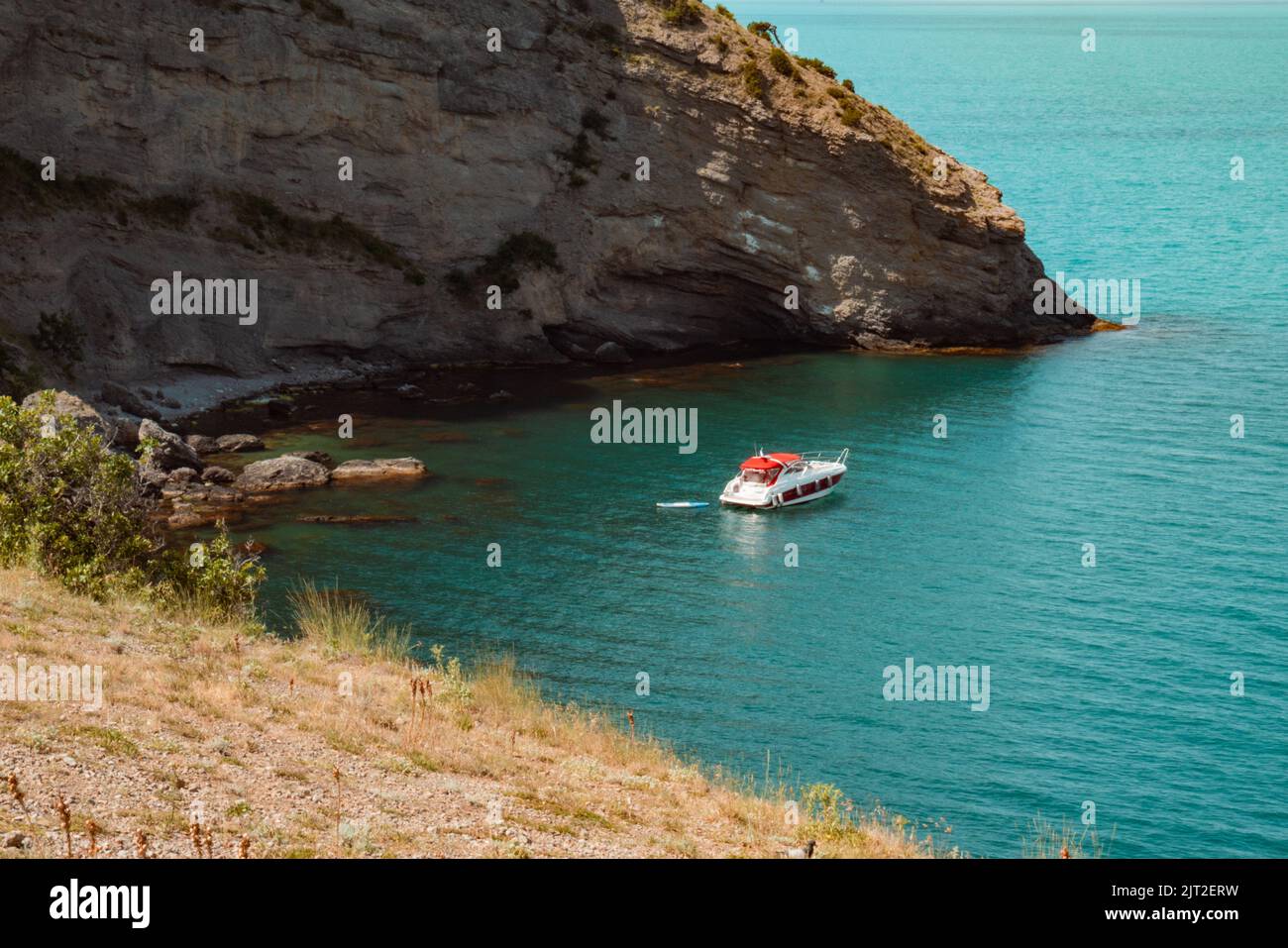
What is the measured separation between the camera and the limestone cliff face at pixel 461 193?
73562 millimetres

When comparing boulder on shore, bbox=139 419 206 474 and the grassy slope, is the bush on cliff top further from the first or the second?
boulder on shore, bbox=139 419 206 474

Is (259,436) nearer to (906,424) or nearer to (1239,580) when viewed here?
(906,424)

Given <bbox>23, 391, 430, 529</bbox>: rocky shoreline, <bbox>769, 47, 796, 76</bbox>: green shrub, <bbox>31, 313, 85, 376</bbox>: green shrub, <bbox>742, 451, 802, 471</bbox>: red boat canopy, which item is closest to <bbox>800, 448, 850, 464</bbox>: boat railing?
<bbox>742, 451, 802, 471</bbox>: red boat canopy

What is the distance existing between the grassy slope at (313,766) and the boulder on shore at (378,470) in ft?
101

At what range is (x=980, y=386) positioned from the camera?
268 ft

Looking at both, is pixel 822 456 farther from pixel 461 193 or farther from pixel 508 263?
pixel 461 193

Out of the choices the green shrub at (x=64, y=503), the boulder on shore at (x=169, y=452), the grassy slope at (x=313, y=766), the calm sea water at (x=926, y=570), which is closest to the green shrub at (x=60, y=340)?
the boulder on shore at (x=169, y=452)

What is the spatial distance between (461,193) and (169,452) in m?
30.2

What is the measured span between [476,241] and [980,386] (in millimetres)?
31875

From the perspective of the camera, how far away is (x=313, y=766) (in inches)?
928

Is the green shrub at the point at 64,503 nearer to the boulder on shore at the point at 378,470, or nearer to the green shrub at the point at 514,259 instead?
the boulder on shore at the point at 378,470

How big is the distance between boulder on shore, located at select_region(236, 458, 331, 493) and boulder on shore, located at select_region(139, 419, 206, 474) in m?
2.40

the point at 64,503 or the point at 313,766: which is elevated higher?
the point at 64,503

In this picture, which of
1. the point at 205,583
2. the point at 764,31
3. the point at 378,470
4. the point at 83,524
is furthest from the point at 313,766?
the point at 764,31
